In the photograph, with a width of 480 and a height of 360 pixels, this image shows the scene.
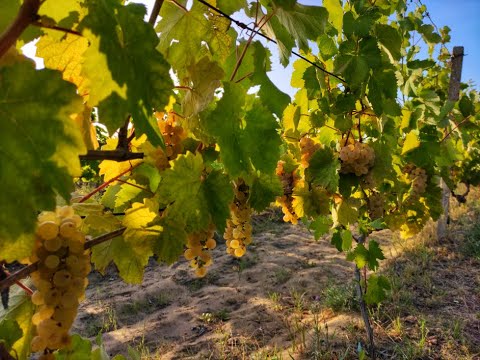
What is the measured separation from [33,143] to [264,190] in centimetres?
85

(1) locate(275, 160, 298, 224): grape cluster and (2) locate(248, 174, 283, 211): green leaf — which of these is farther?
(1) locate(275, 160, 298, 224): grape cluster

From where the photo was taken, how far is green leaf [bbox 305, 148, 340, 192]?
2.00 metres

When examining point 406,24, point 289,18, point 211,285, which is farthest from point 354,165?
point 211,285

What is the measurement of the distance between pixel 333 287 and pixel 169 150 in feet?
14.0

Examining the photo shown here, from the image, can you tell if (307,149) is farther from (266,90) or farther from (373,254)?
(373,254)

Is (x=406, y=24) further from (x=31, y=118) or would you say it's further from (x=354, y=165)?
(x=31, y=118)

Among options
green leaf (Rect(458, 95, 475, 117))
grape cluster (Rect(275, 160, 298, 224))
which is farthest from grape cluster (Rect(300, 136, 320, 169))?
green leaf (Rect(458, 95, 475, 117))

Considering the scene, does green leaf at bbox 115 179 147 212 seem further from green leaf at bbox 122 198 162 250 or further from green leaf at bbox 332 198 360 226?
green leaf at bbox 332 198 360 226

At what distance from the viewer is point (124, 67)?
1.99 ft

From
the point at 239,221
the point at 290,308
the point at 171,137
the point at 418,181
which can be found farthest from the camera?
the point at 290,308

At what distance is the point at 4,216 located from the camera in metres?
0.52

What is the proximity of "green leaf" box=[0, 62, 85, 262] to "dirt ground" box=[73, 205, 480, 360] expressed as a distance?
243 cm

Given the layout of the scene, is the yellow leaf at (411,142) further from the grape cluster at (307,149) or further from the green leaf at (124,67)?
the green leaf at (124,67)

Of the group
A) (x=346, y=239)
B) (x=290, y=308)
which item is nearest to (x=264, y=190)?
(x=346, y=239)
